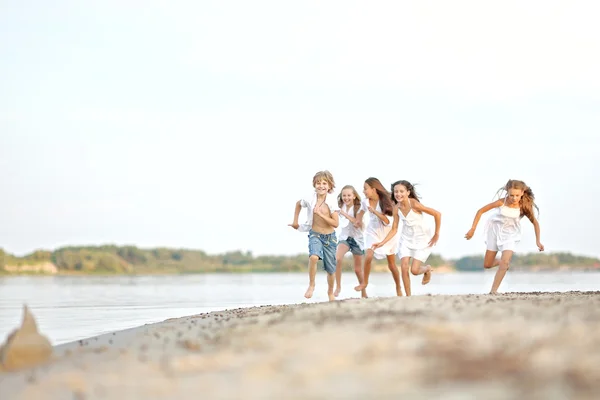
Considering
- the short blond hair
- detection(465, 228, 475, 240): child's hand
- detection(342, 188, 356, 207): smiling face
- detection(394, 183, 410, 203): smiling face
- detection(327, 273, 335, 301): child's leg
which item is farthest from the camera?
detection(342, 188, 356, 207): smiling face

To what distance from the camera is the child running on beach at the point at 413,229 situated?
1284 centimetres

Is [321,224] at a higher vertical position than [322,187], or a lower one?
lower

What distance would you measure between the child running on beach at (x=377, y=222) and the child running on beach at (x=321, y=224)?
1.88 ft

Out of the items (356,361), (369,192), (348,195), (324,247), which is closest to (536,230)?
(369,192)

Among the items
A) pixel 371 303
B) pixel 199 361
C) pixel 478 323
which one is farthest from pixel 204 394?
pixel 371 303

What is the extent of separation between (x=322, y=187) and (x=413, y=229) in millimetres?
1708

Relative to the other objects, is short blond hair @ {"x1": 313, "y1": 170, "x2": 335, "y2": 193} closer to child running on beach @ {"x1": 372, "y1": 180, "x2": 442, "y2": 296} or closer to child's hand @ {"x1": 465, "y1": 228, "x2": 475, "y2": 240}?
child running on beach @ {"x1": 372, "y1": 180, "x2": 442, "y2": 296}

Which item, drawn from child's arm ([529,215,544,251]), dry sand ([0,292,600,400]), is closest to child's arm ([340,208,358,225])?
child's arm ([529,215,544,251])

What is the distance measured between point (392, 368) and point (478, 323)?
1.76 metres

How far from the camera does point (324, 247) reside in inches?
524

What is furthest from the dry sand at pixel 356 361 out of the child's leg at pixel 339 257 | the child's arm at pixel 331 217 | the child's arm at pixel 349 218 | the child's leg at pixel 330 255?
the child's leg at pixel 339 257

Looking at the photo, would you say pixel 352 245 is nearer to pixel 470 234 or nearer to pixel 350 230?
pixel 350 230

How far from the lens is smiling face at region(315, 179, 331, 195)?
43.2 ft

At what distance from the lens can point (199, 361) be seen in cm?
632
